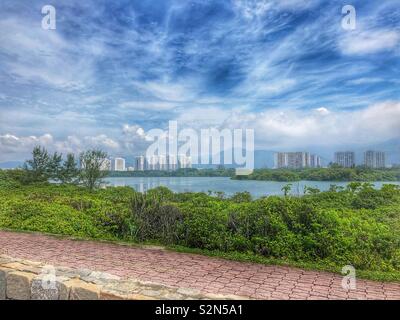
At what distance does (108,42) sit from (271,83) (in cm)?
362

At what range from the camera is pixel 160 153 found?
24.4 ft

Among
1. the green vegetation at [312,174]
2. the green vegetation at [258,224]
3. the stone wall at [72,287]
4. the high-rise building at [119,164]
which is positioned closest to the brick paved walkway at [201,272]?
the green vegetation at [258,224]

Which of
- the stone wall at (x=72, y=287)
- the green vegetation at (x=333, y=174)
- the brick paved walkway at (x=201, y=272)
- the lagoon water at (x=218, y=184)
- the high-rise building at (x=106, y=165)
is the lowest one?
the brick paved walkway at (x=201, y=272)

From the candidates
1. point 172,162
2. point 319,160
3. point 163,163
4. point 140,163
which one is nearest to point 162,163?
point 163,163

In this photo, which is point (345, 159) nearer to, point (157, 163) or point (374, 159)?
point (374, 159)

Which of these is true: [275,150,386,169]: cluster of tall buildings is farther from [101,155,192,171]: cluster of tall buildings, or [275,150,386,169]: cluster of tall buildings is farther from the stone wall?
the stone wall

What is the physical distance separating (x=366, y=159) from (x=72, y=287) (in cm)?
616

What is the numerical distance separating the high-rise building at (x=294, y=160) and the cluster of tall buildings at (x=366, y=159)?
0.46m

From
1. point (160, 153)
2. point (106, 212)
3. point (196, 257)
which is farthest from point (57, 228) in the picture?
point (196, 257)

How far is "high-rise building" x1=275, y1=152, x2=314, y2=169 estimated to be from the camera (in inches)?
281

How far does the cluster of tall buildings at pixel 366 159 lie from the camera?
262 inches

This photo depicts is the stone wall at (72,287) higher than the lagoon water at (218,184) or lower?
lower

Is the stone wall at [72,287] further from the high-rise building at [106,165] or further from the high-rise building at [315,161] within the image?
the high-rise building at [106,165]

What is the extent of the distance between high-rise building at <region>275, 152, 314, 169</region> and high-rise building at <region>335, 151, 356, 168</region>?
408 mm
